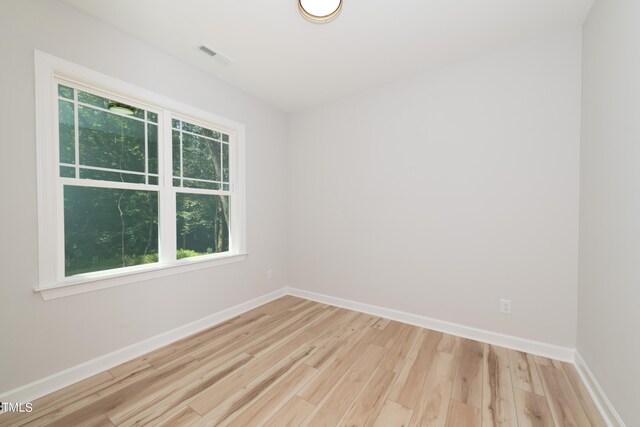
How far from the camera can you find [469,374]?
1891 millimetres

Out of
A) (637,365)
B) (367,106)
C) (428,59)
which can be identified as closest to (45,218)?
(367,106)

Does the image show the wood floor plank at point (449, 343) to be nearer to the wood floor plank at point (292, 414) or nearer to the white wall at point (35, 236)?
the wood floor plank at point (292, 414)

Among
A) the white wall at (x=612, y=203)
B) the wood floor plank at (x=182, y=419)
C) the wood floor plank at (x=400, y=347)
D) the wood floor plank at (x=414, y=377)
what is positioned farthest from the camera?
the wood floor plank at (x=400, y=347)

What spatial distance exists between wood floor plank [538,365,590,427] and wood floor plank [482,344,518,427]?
0.69 ft

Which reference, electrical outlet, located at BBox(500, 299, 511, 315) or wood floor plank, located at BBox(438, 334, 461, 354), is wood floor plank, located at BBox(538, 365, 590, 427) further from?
wood floor plank, located at BBox(438, 334, 461, 354)

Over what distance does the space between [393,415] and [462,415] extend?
422 millimetres

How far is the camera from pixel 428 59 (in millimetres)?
2432

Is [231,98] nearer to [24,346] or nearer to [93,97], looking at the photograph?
[93,97]

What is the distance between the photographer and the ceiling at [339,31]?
5.95ft

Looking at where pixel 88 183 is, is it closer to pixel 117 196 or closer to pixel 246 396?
pixel 117 196

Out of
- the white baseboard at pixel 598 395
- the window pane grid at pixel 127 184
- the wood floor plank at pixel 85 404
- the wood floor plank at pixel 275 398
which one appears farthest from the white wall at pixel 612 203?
the window pane grid at pixel 127 184

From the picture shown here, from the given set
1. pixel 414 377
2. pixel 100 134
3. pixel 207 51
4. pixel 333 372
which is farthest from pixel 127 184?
pixel 414 377

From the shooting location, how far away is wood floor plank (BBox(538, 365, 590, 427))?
1.47 metres

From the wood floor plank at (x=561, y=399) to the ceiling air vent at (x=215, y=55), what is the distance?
375 cm
